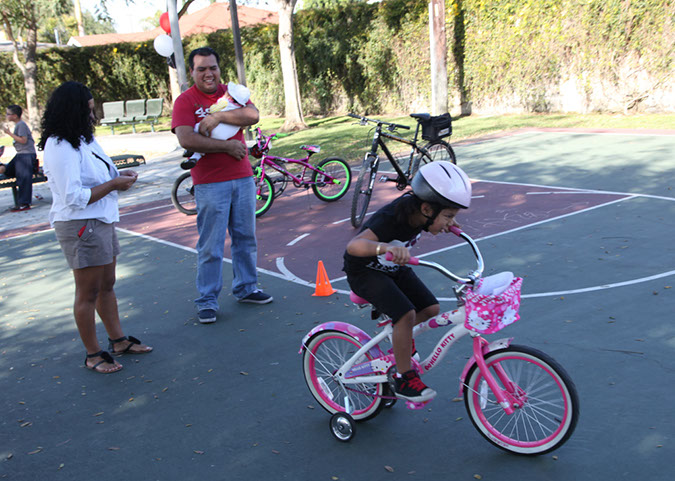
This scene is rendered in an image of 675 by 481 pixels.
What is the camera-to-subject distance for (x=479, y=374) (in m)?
3.25

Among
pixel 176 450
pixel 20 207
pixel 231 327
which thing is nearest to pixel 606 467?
pixel 176 450

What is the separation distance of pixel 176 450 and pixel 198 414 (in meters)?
0.43

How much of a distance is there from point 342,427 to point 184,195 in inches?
338

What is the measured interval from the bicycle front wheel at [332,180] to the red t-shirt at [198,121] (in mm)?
4747

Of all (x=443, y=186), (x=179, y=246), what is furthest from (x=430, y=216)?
(x=179, y=246)

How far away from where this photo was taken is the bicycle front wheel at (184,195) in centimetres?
1060

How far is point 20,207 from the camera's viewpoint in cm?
1244

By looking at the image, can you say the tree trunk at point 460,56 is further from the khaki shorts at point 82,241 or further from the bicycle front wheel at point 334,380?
the bicycle front wheel at point 334,380

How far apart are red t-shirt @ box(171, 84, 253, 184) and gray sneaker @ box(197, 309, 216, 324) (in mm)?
Answer: 1204

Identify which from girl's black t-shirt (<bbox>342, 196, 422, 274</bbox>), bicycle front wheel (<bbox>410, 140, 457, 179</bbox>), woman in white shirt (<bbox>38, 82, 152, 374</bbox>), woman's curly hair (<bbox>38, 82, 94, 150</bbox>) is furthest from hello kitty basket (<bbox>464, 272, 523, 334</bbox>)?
bicycle front wheel (<bbox>410, 140, 457, 179</bbox>)

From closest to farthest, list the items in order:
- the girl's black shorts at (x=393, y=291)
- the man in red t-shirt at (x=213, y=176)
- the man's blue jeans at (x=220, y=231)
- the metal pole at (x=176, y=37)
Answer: the girl's black shorts at (x=393, y=291) < the man in red t-shirt at (x=213, y=176) < the man's blue jeans at (x=220, y=231) < the metal pole at (x=176, y=37)

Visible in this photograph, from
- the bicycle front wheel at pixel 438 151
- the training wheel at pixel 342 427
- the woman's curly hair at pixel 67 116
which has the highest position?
the woman's curly hair at pixel 67 116

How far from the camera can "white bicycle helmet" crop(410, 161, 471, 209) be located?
305 cm

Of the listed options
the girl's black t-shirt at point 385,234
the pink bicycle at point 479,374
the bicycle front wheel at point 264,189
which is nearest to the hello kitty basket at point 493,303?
the pink bicycle at point 479,374
